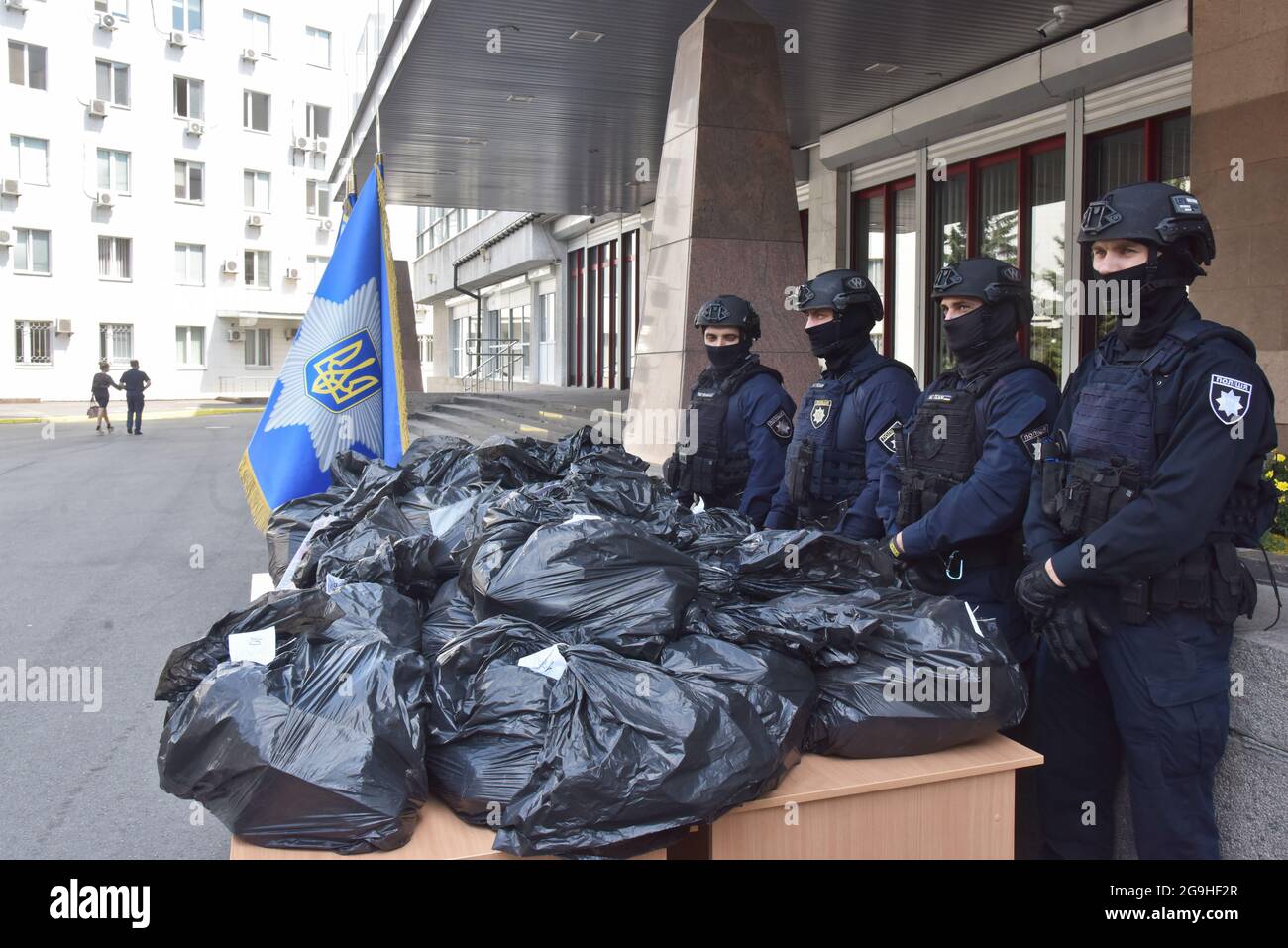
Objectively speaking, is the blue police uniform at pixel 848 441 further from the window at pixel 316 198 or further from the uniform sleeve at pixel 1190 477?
the window at pixel 316 198

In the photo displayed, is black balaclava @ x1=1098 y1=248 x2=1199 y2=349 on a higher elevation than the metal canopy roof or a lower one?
lower

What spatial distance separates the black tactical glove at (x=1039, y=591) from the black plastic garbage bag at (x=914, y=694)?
0.19 metres

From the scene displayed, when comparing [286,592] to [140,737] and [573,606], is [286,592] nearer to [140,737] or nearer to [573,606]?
[573,606]

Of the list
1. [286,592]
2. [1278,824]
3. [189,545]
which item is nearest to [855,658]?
[1278,824]

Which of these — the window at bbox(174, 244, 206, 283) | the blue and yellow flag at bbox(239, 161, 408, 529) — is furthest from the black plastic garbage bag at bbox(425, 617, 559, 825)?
the window at bbox(174, 244, 206, 283)

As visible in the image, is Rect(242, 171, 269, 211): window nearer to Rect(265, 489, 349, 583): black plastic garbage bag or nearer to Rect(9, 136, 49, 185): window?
Rect(9, 136, 49, 185): window

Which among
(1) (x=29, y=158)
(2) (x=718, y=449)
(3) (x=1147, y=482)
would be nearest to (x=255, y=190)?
(1) (x=29, y=158)

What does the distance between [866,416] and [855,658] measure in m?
1.64

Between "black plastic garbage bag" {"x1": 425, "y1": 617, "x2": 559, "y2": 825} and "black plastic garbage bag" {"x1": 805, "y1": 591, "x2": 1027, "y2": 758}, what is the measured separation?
2.33 feet

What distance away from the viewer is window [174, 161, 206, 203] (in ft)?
125

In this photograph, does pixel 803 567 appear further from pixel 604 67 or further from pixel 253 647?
pixel 604 67

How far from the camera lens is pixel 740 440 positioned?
4855 mm

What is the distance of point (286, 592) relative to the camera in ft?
9.30

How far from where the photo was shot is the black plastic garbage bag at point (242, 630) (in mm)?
2527
